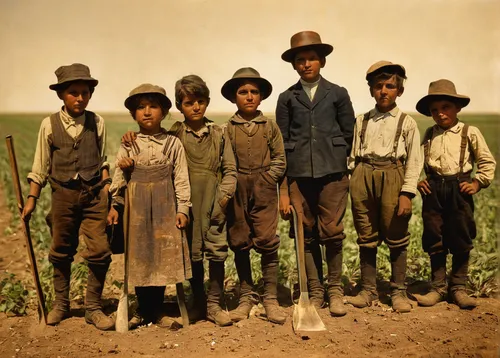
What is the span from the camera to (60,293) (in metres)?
4.61

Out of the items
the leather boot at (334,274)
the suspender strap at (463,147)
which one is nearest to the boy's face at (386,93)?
the suspender strap at (463,147)

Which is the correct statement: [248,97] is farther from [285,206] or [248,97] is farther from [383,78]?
[383,78]

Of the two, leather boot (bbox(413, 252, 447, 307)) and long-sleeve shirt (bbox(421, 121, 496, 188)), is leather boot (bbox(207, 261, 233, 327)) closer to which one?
leather boot (bbox(413, 252, 447, 307))

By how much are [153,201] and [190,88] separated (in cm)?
101

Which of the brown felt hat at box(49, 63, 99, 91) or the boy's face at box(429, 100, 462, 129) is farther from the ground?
the brown felt hat at box(49, 63, 99, 91)

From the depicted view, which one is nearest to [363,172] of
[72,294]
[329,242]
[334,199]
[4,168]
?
[334,199]

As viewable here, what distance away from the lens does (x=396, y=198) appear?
4656mm

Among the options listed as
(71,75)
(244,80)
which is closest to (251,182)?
(244,80)

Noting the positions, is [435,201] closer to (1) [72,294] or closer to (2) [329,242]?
(2) [329,242]

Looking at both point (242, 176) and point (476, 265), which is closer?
point (242, 176)

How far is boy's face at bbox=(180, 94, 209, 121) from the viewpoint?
14.1 feet

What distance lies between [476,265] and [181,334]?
333cm

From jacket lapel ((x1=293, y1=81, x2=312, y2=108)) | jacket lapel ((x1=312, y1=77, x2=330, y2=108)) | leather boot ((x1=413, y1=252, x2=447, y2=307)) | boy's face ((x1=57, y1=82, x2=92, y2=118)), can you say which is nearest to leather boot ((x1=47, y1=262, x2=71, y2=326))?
boy's face ((x1=57, y1=82, x2=92, y2=118))

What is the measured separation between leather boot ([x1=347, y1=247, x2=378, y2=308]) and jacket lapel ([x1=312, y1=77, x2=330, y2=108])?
154 centimetres
